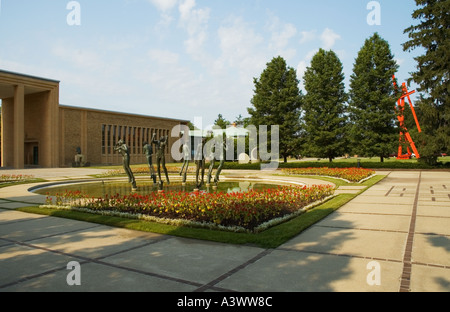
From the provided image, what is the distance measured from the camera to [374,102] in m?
33.9

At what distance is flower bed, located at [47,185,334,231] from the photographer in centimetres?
694

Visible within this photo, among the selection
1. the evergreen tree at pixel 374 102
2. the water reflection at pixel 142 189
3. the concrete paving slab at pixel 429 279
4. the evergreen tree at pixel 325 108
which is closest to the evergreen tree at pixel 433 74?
the evergreen tree at pixel 374 102

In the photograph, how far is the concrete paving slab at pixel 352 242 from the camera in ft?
16.2

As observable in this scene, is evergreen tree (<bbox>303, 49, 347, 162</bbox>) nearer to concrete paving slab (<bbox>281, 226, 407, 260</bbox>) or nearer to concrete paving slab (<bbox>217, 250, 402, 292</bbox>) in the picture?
concrete paving slab (<bbox>281, 226, 407, 260</bbox>)

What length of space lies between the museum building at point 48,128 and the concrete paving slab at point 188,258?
39.8 meters

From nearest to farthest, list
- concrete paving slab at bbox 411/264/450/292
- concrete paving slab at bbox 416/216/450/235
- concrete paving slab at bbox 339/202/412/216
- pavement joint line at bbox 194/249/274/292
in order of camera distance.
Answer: concrete paving slab at bbox 411/264/450/292 → pavement joint line at bbox 194/249/274/292 → concrete paving slab at bbox 416/216/450/235 → concrete paving slab at bbox 339/202/412/216

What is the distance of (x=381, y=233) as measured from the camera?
20.0 ft

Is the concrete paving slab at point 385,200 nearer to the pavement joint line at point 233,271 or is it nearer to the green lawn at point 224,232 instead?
the green lawn at point 224,232

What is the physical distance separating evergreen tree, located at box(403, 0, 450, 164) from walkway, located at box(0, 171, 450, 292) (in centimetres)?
2375

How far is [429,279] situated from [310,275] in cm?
142

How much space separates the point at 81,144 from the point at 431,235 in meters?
46.8

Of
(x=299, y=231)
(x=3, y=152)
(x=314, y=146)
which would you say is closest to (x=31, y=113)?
(x=3, y=152)

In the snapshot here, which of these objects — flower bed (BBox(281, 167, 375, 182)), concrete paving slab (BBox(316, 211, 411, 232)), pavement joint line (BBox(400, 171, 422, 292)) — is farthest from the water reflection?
pavement joint line (BBox(400, 171, 422, 292))
